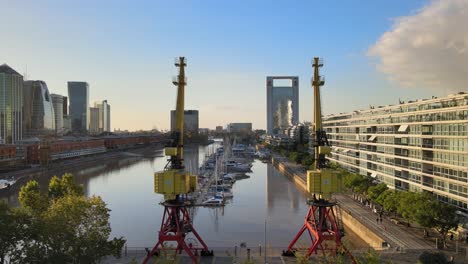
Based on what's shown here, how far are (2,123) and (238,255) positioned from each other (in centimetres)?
10696

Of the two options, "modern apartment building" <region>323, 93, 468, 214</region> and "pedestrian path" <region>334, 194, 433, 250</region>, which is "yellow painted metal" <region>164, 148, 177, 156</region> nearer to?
"pedestrian path" <region>334, 194, 433, 250</region>

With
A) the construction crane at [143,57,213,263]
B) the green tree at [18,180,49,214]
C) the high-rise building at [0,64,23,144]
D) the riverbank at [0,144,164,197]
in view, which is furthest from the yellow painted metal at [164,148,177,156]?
the high-rise building at [0,64,23,144]

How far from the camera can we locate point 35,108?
132m

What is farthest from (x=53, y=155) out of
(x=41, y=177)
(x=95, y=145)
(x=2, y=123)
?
(x=2, y=123)

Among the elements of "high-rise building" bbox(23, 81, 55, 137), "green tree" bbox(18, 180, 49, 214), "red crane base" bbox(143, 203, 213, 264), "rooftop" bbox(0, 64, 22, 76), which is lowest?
"red crane base" bbox(143, 203, 213, 264)

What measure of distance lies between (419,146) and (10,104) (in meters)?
110

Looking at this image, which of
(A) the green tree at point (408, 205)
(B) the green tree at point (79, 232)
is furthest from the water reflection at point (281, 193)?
(B) the green tree at point (79, 232)

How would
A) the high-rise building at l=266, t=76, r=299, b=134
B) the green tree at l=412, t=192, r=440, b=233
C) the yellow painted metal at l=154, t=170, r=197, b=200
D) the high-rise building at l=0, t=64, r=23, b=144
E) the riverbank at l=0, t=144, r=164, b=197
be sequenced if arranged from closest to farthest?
the yellow painted metal at l=154, t=170, r=197, b=200 → the green tree at l=412, t=192, r=440, b=233 → the riverbank at l=0, t=144, r=164, b=197 → the high-rise building at l=0, t=64, r=23, b=144 → the high-rise building at l=266, t=76, r=299, b=134

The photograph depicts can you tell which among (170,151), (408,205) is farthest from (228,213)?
(170,151)

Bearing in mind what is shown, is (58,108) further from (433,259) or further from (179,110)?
(433,259)

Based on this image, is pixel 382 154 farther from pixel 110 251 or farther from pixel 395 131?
pixel 110 251

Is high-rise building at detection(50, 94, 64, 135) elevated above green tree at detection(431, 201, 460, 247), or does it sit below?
above

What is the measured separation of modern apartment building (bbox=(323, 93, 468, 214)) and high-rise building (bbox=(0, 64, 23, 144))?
9723 cm

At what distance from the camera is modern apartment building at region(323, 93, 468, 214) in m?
24.3
